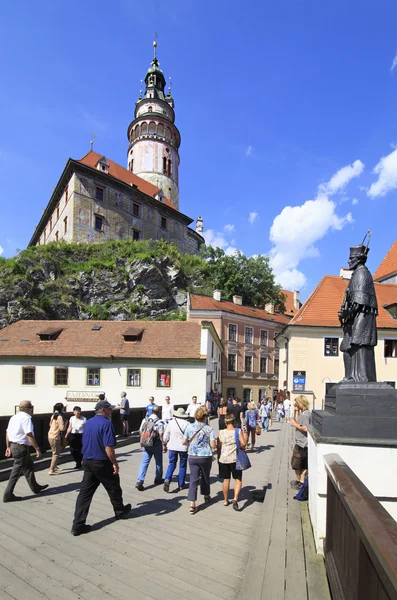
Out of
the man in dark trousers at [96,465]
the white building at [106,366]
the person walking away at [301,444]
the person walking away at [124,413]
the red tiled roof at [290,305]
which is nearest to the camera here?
the man in dark trousers at [96,465]

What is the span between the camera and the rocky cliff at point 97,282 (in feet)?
132

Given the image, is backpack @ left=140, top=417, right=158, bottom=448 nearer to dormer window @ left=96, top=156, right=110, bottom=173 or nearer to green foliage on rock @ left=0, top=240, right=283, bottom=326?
green foliage on rock @ left=0, top=240, right=283, bottom=326

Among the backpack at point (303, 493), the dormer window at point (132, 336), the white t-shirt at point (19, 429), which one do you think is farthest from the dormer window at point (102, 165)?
the backpack at point (303, 493)

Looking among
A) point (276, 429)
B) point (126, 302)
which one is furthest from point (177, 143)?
point (276, 429)

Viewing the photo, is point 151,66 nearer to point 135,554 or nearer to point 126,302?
point 126,302

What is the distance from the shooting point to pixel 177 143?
235 feet

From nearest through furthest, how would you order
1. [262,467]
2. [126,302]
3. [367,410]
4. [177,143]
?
[367,410], [262,467], [126,302], [177,143]

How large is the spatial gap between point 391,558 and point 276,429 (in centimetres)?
1999

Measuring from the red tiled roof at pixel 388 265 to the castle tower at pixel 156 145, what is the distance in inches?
1526

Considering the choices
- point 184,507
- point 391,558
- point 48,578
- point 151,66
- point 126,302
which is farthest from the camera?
point 151,66

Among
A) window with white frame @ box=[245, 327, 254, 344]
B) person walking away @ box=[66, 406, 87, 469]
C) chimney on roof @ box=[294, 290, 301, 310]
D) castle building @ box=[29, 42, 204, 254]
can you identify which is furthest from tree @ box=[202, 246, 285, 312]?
person walking away @ box=[66, 406, 87, 469]

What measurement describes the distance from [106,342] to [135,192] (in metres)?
36.3

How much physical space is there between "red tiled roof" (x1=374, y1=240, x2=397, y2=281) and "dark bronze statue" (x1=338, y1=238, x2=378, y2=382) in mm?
36465

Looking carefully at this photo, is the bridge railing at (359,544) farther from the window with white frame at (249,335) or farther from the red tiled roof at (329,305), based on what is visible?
the window with white frame at (249,335)
